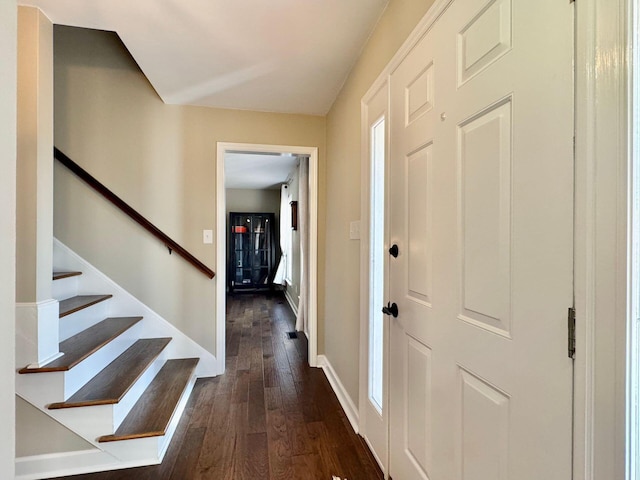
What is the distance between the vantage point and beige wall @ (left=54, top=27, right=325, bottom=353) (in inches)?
92.6

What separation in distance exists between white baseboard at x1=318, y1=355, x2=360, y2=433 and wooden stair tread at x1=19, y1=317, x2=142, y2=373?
160 cm

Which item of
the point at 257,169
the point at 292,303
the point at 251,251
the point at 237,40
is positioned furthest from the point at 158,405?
the point at 251,251

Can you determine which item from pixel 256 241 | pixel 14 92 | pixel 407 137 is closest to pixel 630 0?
pixel 407 137

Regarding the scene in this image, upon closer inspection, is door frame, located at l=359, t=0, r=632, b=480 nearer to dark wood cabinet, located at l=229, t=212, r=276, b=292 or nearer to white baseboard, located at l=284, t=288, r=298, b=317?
white baseboard, located at l=284, t=288, r=298, b=317

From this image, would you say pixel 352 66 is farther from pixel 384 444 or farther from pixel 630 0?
pixel 384 444

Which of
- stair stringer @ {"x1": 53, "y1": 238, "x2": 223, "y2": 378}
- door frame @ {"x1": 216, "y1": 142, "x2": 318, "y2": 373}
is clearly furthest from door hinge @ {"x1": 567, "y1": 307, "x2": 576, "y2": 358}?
stair stringer @ {"x1": 53, "y1": 238, "x2": 223, "y2": 378}

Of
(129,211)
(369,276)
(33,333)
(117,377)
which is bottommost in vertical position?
(117,377)

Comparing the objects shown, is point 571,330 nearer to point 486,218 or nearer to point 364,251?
point 486,218

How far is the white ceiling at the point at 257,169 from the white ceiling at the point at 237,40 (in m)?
1.34

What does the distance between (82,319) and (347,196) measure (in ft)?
6.69

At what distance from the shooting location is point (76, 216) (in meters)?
2.38

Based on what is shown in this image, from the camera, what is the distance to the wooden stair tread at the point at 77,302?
1888 mm

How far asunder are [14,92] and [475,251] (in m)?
1.28

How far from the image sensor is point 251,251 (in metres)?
6.39
